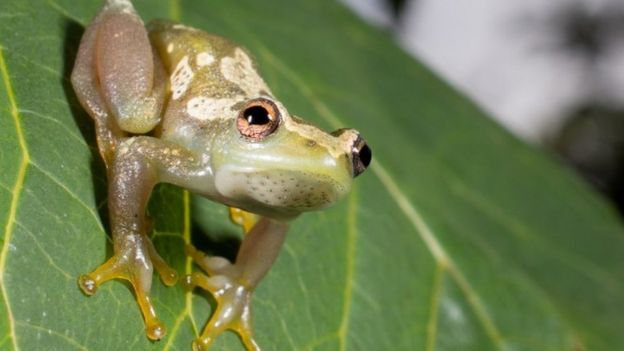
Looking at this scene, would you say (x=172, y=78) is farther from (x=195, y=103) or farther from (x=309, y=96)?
(x=309, y=96)

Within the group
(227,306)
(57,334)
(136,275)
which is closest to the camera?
(57,334)

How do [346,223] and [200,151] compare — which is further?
[346,223]

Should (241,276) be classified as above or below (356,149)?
below

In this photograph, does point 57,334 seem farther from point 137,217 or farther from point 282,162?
point 282,162

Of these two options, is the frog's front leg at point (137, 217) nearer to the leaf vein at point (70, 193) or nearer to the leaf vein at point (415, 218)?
the leaf vein at point (70, 193)

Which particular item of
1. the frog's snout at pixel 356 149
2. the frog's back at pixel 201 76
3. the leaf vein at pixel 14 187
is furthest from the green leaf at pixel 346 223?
the frog's snout at pixel 356 149

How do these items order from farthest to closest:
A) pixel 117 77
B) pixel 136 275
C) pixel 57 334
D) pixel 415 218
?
pixel 415 218 < pixel 117 77 < pixel 136 275 < pixel 57 334

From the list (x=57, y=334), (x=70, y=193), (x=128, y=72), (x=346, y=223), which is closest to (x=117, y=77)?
(x=128, y=72)

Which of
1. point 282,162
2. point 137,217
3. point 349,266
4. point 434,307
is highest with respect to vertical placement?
point 282,162
